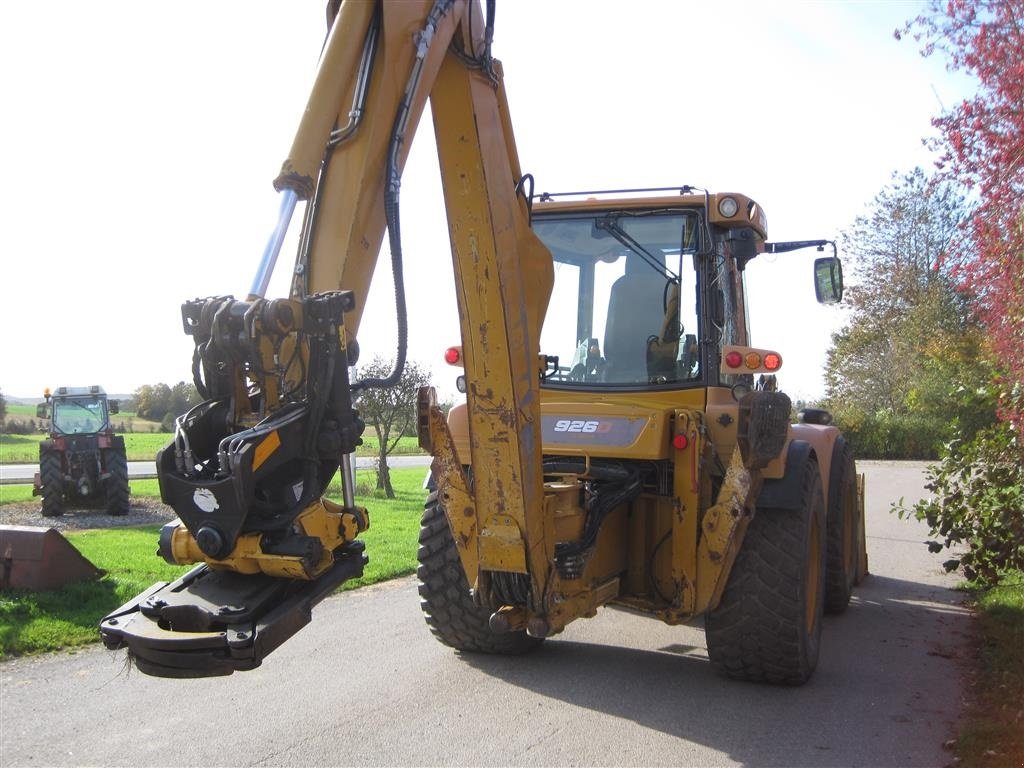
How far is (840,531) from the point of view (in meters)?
7.88

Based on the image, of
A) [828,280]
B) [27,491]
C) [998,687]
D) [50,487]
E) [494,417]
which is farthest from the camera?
[27,491]

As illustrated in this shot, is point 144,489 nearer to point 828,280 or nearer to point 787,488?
point 828,280

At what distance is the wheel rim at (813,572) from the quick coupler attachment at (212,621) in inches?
138

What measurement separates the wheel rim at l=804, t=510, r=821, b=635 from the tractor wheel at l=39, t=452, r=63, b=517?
14.4m

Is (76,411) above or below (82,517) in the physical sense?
above

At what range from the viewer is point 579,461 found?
5.59 m

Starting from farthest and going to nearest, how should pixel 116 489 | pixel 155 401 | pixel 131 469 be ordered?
pixel 155 401 < pixel 131 469 < pixel 116 489

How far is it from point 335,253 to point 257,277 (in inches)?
12.4

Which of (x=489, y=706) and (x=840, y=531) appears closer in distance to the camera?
(x=489, y=706)

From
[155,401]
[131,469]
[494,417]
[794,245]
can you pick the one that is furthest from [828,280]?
[155,401]

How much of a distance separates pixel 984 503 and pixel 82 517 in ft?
46.9

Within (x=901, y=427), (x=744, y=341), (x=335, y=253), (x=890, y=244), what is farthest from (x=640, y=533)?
(x=890, y=244)

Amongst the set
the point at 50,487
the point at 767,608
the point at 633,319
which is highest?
the point at 633,319

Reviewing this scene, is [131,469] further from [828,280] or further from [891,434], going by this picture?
[828,280]
